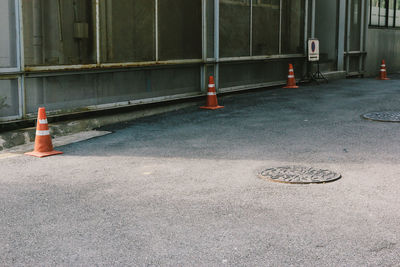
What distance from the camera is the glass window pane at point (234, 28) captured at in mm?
14891

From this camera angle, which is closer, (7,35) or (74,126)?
(7,35)

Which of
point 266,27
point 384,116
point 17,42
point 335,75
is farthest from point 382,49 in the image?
point 17,42

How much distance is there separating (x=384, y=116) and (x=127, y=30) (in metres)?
5.49

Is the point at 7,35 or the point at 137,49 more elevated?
the point at 7,35

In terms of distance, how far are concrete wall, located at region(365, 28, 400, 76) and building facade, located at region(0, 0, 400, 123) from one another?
5475 millimetres

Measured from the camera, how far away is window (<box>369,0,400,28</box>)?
974 inches

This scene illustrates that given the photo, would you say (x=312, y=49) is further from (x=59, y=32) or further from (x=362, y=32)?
(x=59, y=32)

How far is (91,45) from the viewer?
1104cm

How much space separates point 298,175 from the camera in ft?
21.7

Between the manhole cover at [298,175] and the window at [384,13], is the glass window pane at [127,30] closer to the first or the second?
the manhole cover at [298,175]

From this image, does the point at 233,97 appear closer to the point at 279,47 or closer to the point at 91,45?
the point at 279,47

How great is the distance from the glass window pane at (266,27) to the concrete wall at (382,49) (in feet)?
25.1

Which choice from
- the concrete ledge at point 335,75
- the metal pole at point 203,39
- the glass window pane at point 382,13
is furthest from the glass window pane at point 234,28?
the glass window pane at point 382,13

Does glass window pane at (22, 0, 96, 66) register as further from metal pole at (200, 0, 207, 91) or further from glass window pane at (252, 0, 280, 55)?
glass window pane at (252, 0, 280, 55)
